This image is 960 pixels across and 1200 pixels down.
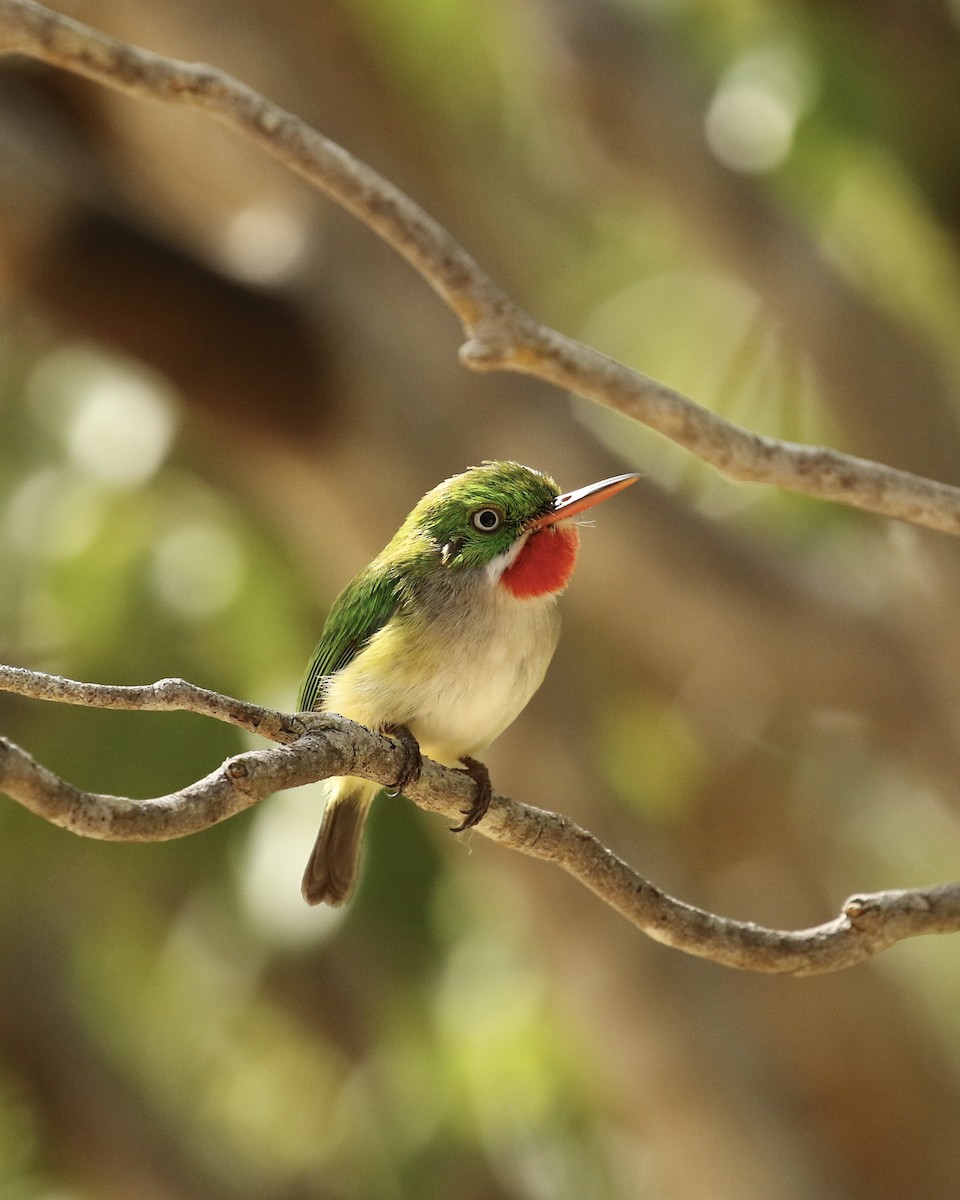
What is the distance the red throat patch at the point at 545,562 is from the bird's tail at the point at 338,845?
0.92 metres

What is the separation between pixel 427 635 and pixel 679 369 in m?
4.80

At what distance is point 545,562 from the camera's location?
2.95 metres

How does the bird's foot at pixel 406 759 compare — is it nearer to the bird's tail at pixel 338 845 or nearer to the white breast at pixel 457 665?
the white breast at pixel 457 665

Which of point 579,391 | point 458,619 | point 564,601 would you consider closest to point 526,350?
point 579,391

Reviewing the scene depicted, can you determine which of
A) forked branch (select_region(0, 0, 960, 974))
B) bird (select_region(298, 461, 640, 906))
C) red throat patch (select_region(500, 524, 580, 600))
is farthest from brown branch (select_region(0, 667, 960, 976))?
red throat patch (select_region(500, 524, 580, 600))

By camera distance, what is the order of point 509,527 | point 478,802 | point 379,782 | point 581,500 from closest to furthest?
point 379,782 → point 581,500 → point 478,802 → point 509,527

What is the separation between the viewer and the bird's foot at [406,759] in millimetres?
2664

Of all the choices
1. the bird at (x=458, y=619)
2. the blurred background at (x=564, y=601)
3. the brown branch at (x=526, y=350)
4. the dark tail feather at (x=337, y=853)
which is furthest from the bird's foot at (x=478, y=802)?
the blurred background at (x=564, y=601)

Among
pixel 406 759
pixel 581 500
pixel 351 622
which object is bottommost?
pixel 406 759

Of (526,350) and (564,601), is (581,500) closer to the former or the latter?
(526,350)

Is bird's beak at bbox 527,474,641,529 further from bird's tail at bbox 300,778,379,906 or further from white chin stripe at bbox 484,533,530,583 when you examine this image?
bird's tail at bbox 300,778,379,906

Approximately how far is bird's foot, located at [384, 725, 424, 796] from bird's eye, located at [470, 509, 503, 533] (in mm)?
467

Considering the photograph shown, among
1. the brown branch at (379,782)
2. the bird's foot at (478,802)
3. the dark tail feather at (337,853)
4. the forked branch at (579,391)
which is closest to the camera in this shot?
the brown branch at (379,782)

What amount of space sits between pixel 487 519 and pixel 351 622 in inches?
22.3
